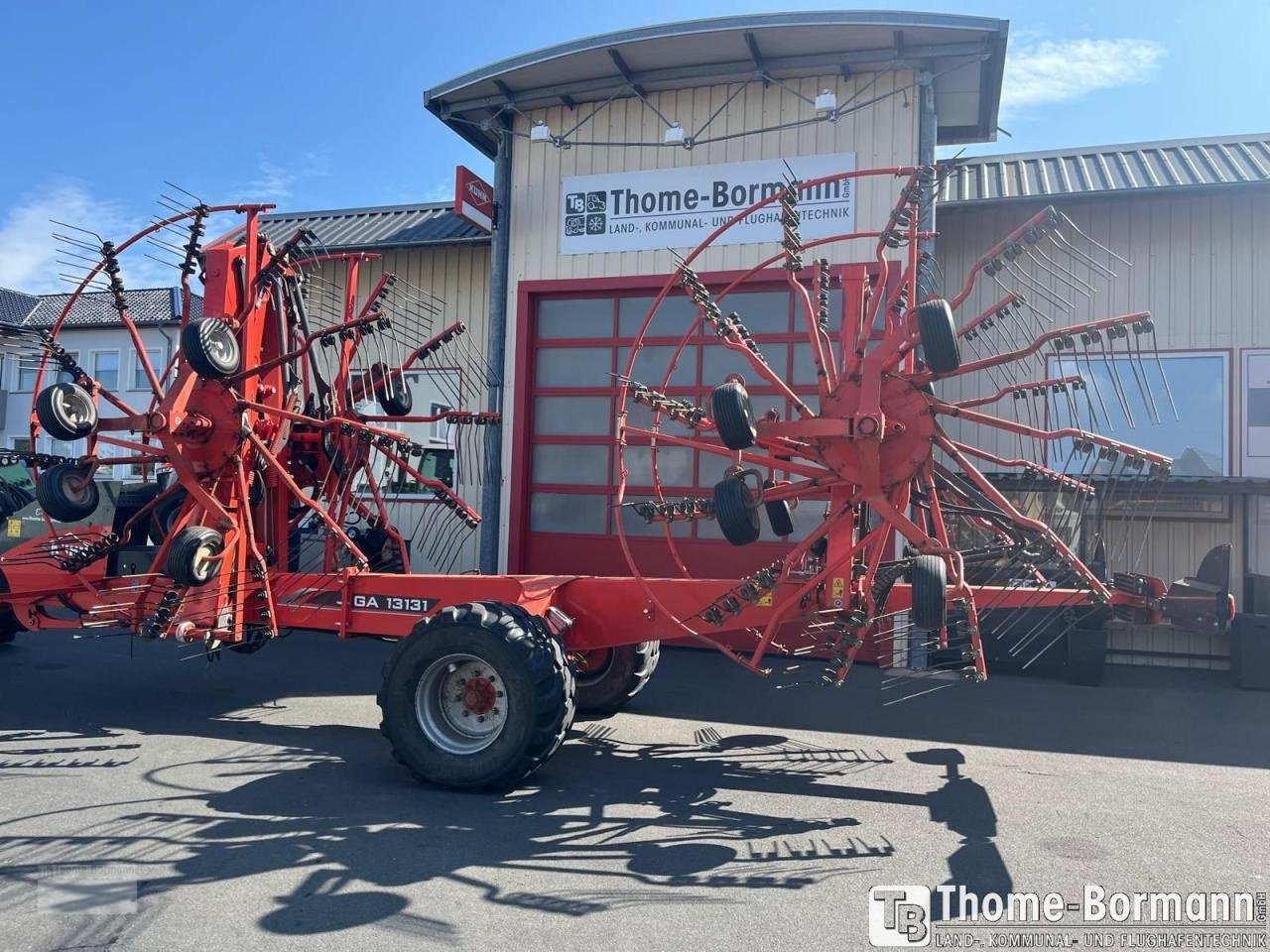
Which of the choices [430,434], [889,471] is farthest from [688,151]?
[889,471]

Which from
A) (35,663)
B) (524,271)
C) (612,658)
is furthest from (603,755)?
(524,271)

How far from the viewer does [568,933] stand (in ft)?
12.3

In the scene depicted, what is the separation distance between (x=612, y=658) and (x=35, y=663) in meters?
5.42

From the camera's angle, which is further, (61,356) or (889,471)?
(61,356)

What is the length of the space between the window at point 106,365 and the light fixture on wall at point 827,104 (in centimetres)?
2076

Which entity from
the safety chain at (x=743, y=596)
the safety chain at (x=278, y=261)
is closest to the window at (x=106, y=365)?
the safety chain at (x=278, y=261)

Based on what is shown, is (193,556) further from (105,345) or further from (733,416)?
(105,345)

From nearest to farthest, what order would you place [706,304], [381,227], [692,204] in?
1. [706,304]
2. [692,204]
3. [381,227]

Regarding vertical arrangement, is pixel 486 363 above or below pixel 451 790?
above

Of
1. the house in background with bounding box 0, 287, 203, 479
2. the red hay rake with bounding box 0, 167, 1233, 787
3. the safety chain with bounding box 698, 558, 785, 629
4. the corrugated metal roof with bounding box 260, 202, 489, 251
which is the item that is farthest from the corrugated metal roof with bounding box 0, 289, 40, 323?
the safety chain with bounding box 698, 558, 785, 629

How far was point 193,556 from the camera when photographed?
6.19 m

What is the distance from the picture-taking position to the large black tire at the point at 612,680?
712 centimetres

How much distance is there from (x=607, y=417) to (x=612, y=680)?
4.36 metres

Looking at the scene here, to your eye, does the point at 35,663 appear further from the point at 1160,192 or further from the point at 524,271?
the point at 1160,192
